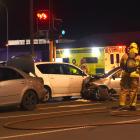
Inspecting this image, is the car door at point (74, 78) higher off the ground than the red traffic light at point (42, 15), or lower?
lower

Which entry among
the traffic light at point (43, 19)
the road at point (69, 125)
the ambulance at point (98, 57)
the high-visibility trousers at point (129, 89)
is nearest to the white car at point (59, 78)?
the traffic light at point (43, 19)

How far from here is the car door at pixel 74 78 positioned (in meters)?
21.7

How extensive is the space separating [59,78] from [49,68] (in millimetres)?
578

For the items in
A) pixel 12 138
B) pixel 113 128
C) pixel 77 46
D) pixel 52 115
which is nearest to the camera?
pixel 12 138

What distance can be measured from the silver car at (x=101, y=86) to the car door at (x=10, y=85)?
455cm

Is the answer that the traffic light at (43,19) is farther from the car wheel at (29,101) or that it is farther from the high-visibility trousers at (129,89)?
the high-visibility trousers at (129,89)

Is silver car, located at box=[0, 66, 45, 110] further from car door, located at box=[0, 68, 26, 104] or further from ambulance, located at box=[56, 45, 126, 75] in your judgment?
ambulance, located at box=[56, 45, 126, 75]

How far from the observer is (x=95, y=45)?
33594 mm

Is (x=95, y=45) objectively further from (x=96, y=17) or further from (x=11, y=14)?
(x=11, y=14)

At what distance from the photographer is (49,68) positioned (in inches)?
851

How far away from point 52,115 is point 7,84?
1949 mm

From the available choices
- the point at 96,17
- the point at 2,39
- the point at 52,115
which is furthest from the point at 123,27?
the point at 52,115

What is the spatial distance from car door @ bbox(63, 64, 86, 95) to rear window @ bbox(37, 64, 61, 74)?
308mm

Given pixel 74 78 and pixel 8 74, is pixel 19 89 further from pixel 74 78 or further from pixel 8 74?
pixel 74 78
